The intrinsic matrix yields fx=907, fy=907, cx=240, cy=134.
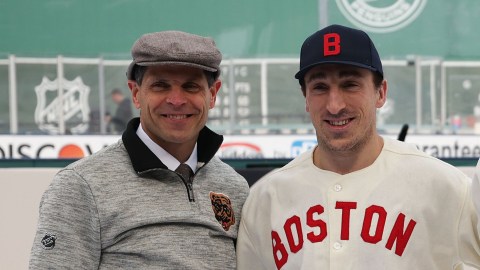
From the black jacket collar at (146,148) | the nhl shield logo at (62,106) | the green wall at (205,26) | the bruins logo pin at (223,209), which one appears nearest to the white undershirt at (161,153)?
the black jacket collar at (146,148)

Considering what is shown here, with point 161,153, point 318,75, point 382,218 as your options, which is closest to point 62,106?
point 161,153

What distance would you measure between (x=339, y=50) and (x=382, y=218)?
477 millimetres

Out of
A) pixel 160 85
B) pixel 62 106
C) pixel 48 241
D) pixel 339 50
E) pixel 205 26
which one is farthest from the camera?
pixel 205 26

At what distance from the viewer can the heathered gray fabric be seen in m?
2.41

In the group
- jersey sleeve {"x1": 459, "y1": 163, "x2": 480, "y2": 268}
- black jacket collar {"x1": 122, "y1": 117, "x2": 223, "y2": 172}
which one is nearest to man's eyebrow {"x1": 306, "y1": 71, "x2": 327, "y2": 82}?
black jacket collar {"x1": 122, "y1": 117, "x2": 223, "y2": 172}

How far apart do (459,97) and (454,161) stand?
477mm

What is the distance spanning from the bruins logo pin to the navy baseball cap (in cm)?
45

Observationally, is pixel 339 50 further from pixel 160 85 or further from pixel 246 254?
pixel 246 254

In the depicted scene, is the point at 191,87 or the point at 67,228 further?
the point at 191,87

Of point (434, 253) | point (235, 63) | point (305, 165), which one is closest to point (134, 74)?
point (305, 165)

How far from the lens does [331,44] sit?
2523 mm

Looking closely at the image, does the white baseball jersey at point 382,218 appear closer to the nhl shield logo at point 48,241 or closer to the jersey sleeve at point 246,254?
the jersey sleeve at point 246,254

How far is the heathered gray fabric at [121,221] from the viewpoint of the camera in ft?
7.90

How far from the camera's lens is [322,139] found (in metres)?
2.58
